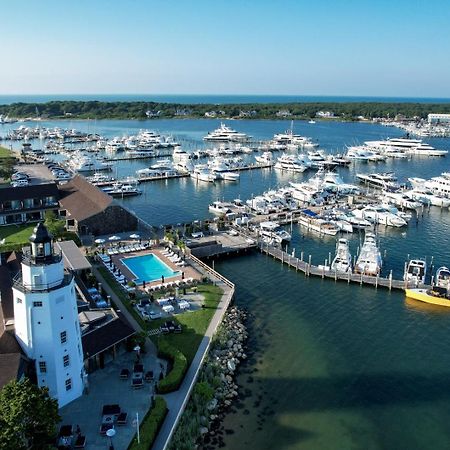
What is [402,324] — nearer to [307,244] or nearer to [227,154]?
[307,244]

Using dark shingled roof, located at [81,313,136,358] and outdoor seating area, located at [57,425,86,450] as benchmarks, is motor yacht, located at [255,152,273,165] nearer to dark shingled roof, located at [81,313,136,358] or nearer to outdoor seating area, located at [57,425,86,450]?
dark shingled roof, located at [81,313,136,358]

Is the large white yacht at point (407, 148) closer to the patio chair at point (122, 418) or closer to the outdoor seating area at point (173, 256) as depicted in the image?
the outdoor seating area at point (173, 256)

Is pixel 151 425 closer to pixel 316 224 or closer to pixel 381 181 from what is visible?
pixel 316 224

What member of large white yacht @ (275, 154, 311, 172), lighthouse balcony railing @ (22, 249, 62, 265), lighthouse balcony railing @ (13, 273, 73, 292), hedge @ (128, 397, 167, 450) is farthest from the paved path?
large white yacht @ (275, 154, 311, 172)

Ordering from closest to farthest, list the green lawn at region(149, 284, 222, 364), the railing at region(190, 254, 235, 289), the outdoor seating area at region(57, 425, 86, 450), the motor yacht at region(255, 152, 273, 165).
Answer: the outdoor seating area at region(57, 425, 86, 450)
the green lawn at region(149, 284, 222, 364)
the railing at region(190, 254, 235, 289)
the motor yacht at region(255, 152, 273, 165)

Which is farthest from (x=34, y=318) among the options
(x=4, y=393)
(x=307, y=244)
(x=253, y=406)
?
(x=307, y=244)
